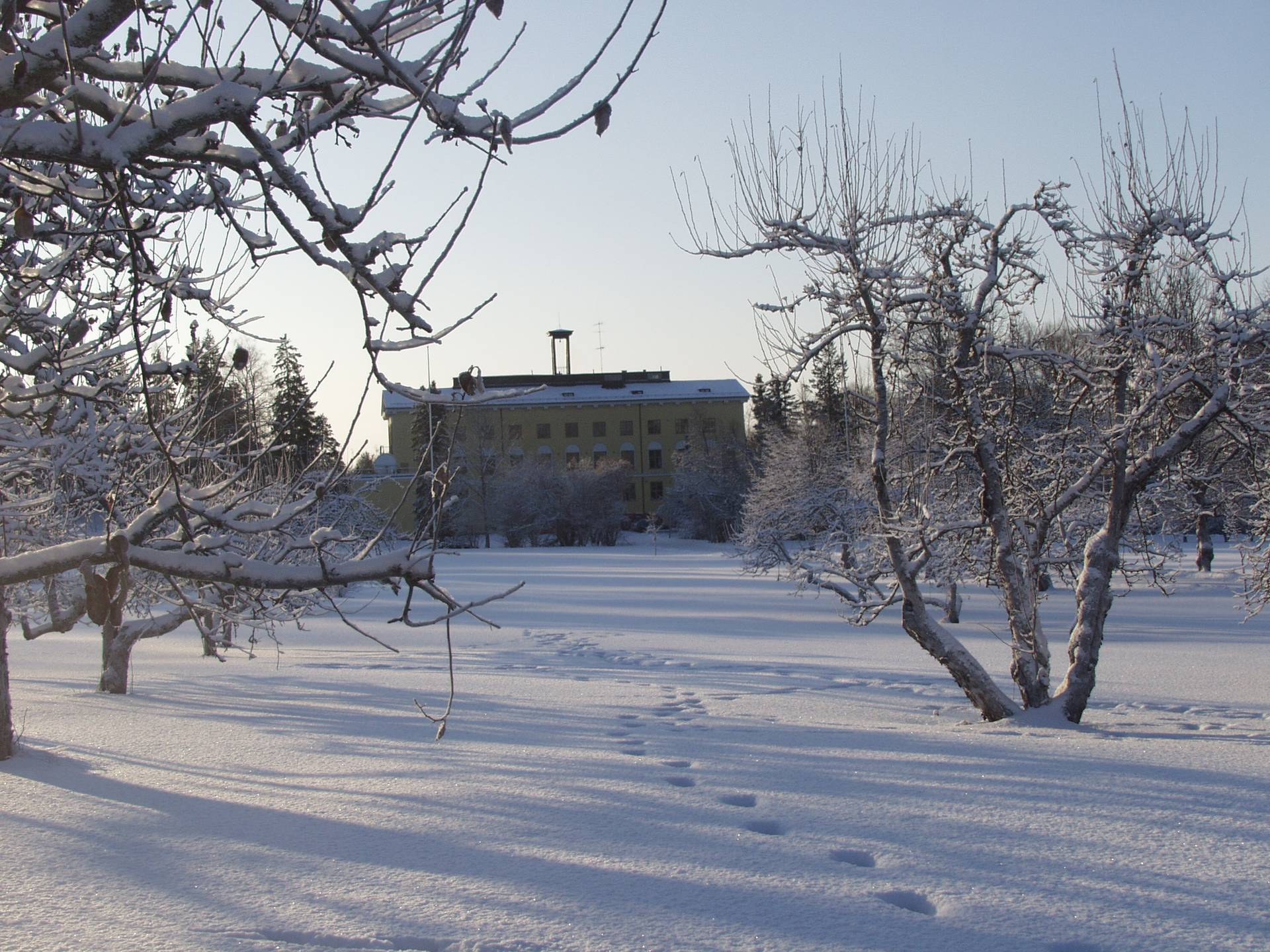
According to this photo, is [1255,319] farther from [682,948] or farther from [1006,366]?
[682,948]

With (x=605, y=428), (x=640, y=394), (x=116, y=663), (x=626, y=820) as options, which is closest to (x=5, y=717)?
(x=116, y=663)

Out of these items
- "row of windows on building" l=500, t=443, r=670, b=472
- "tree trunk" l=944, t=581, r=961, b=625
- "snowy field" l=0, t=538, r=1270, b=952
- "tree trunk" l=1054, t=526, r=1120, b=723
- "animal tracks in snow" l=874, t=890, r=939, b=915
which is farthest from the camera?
"row of windows on building" l=500, t=443, r=670, b=472

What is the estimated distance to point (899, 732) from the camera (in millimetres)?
8852

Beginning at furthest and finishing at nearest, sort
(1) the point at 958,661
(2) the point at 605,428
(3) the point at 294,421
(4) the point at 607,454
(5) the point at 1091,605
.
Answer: (2) the point at 605,428 → (4) the point at 607,454 → (1) the point at 958,661 → (5) the point at 1091,605 → (3) the point at 294,421

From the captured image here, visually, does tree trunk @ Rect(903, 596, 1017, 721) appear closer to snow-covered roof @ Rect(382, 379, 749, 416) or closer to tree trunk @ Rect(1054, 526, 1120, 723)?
tree trunk @ Rect(1054, 526, 1120, 723)

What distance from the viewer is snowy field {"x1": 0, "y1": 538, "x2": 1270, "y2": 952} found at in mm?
4164

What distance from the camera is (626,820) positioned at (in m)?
5.79

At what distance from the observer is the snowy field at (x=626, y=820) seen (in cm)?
416

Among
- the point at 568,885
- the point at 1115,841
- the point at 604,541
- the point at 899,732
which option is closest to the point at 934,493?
the point at 899,732

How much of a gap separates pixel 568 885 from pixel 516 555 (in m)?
45.1

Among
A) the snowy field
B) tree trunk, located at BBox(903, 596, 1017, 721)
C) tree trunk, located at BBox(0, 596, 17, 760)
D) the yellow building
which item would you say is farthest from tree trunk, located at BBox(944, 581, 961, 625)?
the yellow building

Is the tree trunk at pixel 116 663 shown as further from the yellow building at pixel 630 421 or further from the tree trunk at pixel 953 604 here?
the yellow building at pixel 630 421

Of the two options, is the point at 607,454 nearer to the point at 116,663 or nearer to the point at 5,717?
the point at 116,663

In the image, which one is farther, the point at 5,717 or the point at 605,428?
the point at 605,428
